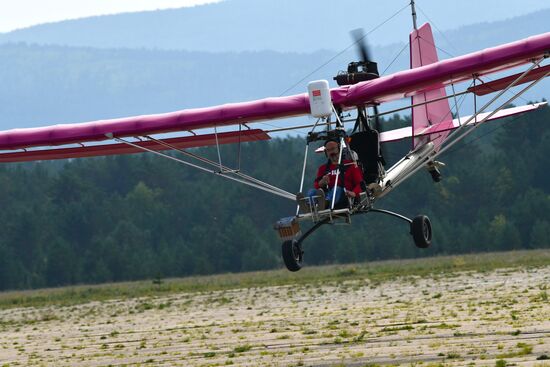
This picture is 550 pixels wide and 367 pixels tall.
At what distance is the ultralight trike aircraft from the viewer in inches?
777

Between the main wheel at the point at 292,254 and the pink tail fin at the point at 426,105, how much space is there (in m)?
6.61

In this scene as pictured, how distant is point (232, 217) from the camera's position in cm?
9875

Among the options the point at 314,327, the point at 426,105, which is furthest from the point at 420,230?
the point at 314,327

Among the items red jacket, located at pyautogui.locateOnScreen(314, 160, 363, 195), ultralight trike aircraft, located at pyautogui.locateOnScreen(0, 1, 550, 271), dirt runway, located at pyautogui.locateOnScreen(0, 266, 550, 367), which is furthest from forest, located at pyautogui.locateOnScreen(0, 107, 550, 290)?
red jacket, located at pyautogui.locateOnScreen(314, 160, 363, 195)

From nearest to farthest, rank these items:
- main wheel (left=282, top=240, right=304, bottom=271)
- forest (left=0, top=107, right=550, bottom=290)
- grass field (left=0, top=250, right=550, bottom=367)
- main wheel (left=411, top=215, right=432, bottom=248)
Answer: main wheel (left=282, top=240, right=304, bottom=271)
main wheel (left=411, top=215, right=432, bottom=248)
grass field (left=0, top=250, right=550, bottom=367)
forest (left=0, top=107, right=550, bottom=290)

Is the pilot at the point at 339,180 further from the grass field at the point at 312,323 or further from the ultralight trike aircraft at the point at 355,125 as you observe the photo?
the grass field at the point at 312,323

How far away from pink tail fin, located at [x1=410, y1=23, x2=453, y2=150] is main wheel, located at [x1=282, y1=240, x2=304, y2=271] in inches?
260

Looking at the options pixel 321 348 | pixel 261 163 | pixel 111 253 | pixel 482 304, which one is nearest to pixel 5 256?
pixel 111 253

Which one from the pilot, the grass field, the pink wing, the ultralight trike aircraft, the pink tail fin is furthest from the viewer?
the pink tail fin

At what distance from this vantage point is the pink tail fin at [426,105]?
84.2ft

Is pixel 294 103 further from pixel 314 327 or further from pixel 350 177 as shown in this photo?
pixel 314 327

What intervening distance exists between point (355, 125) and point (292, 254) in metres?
3.91

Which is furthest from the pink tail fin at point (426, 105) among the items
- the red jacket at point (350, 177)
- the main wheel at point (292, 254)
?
the main wheel at point (292, 254)

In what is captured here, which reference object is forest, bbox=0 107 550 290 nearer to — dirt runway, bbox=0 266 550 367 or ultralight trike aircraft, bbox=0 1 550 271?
dirt runway, bbox=0 266 550 367
